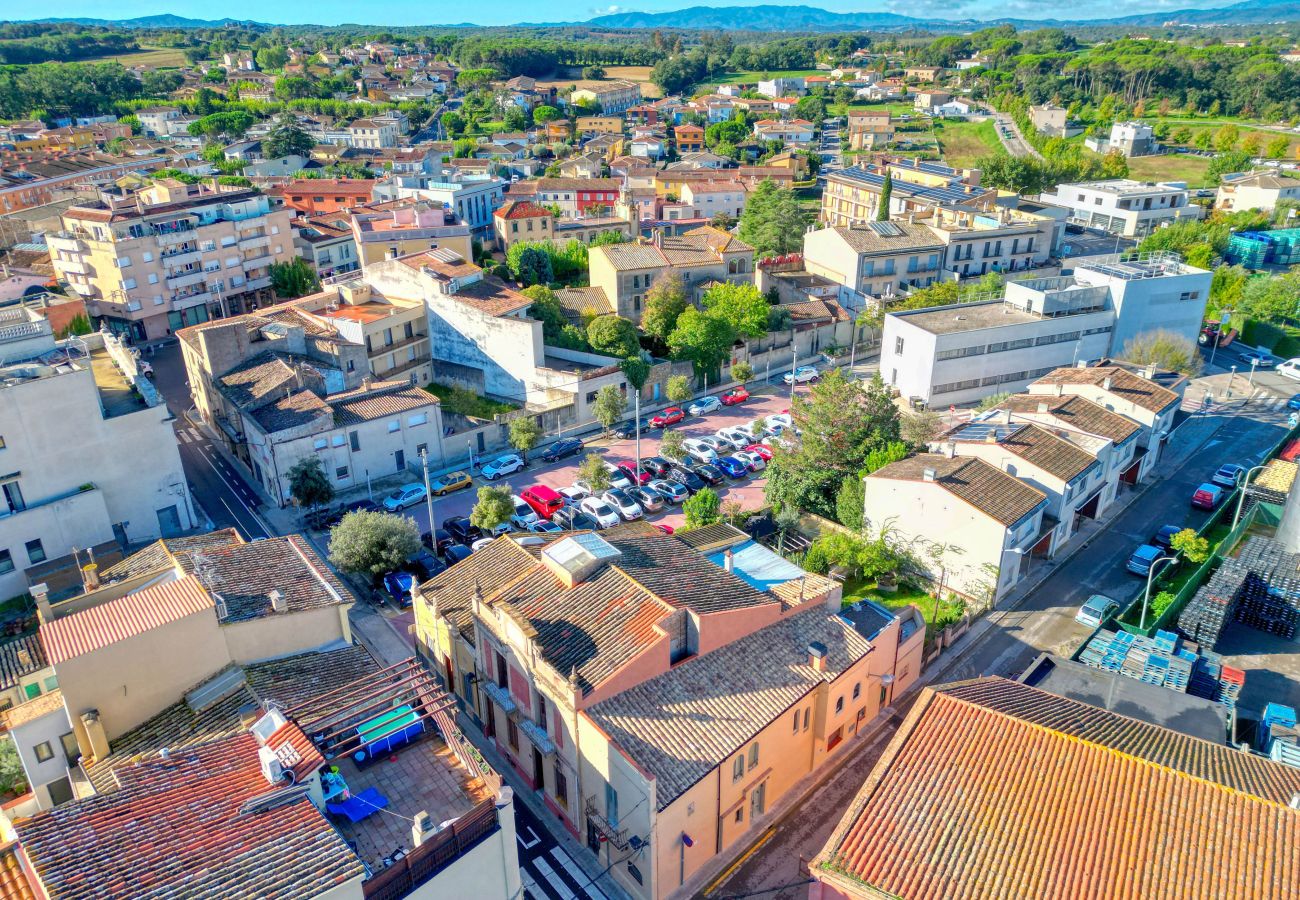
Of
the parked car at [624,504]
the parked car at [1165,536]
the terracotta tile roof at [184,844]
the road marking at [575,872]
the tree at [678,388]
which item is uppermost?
the terracotta tile roof at [184,844]

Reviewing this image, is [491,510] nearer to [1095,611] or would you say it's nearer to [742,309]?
[1095,611]

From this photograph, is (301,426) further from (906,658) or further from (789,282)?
(789,282)

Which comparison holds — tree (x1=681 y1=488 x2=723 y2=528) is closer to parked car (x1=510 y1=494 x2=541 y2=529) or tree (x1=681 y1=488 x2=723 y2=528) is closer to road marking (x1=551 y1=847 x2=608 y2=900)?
parked car (x1=510 y1=494 x2=541 y2=529)

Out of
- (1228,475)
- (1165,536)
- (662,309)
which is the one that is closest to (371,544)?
(662,309)

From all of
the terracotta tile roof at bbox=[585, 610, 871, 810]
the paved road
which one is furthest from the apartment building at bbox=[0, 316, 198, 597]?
the terracotta tile roof at bbox=[585, 610, 871, 810]

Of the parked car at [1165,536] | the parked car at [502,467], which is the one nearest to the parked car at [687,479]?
the parked car at [502,467]

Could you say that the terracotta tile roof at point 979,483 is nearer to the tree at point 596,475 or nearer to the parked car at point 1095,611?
the parked car at point 1095,611
